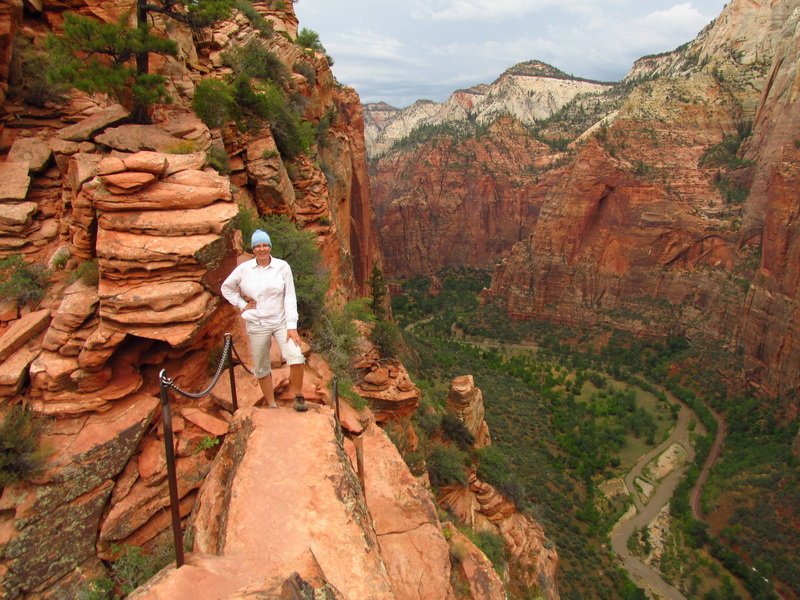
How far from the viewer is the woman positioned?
5.62m

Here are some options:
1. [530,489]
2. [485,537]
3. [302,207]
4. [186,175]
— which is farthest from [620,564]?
[186,175]

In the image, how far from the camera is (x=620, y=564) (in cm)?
2392

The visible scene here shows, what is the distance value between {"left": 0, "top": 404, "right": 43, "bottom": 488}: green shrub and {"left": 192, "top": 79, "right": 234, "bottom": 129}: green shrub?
8.26 metres

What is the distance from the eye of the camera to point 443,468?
47.3 ft

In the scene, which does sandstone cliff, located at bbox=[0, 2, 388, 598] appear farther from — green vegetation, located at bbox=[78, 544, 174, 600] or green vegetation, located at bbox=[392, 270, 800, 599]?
green vegetation, located at bbox=[392, 270, 800, 599]

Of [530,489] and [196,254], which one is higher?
[196,254]

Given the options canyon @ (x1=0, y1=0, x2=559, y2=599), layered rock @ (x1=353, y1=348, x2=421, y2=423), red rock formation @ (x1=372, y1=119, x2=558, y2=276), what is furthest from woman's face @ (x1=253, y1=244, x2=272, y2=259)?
red rock formation @ (x1=372, y1=119, x2=558, y2=276)

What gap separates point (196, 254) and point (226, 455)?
2.63 m

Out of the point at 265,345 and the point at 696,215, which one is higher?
the point at 696,215

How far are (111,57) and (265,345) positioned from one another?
27.4 ft

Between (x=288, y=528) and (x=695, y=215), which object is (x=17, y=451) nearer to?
(x=288, y=528)

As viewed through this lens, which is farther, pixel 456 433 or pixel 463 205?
pixel 463 205

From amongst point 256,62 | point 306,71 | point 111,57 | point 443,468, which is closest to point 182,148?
point 111,57

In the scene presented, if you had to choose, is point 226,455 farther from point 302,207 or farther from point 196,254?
point 302,207
